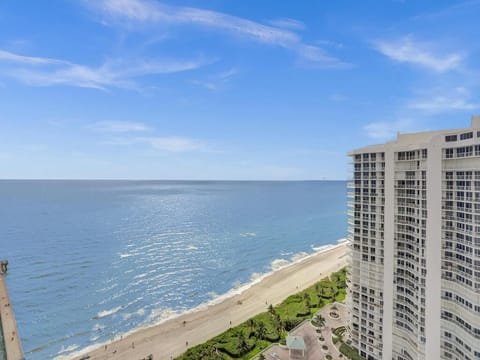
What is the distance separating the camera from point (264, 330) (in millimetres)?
47312

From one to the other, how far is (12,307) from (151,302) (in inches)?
1079

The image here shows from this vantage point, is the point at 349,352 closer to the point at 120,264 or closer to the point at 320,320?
the point at 320,320

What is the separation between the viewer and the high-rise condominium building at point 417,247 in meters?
28.6

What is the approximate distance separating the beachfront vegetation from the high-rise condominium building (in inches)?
492

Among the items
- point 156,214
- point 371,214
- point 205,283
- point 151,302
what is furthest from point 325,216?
point 371,214

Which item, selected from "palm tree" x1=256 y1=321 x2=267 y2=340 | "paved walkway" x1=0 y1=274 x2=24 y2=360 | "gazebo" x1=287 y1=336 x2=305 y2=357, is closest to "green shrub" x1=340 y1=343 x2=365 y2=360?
"gazebo" x1=287 y1=336 x2=305 y2=357

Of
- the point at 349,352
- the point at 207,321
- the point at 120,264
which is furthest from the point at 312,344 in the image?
the point at 120,264

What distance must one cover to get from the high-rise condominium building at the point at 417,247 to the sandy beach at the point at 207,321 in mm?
26164

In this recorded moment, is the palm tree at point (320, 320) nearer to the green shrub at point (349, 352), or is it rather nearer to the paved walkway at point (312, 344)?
the paved walkway at point (312, 344)

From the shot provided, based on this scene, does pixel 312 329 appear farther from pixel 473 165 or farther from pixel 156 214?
pixel 156 214

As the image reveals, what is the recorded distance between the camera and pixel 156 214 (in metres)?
167

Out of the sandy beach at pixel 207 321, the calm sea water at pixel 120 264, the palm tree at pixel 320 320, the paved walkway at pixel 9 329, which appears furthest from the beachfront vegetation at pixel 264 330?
the paved walkway at pixel 9 329

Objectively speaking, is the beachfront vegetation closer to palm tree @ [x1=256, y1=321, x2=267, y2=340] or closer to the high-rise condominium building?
palm tree @ [x1=256, y1=321, x2=267, y2=340]

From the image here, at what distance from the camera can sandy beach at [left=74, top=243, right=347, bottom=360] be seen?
48225mm
